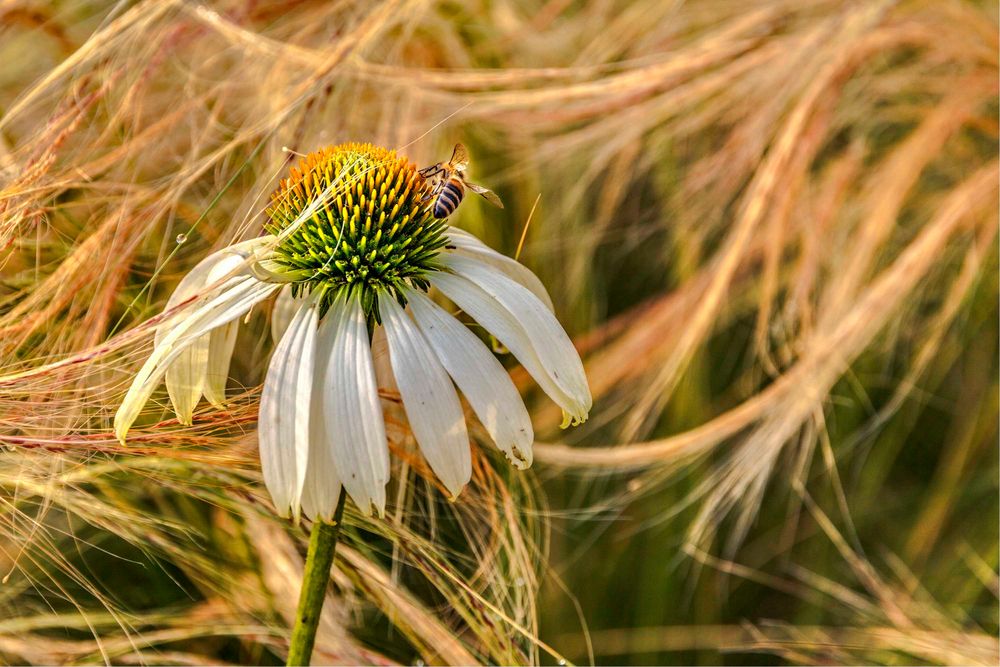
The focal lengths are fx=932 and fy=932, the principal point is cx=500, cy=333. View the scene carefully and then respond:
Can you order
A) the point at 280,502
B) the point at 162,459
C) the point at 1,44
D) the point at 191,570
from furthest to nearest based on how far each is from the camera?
the point at 1,44 < the point at 191,570 < the point at 162,459 < the point at 280,502

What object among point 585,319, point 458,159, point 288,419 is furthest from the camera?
point 585,319

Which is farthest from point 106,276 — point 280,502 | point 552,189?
point 552,189

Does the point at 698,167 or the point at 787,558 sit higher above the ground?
the point at 698,167

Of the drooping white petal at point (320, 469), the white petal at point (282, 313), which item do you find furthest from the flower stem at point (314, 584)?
the white petal at point (282, 313)

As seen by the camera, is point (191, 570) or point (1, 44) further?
point (1, 44)

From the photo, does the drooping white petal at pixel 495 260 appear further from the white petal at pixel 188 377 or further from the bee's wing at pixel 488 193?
the white petal at pixel 188 377

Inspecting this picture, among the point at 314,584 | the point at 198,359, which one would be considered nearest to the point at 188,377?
the point at 198,359

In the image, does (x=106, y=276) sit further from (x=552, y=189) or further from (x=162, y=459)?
(x=552, y=189)

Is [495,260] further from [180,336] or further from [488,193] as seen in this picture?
[180,336]
